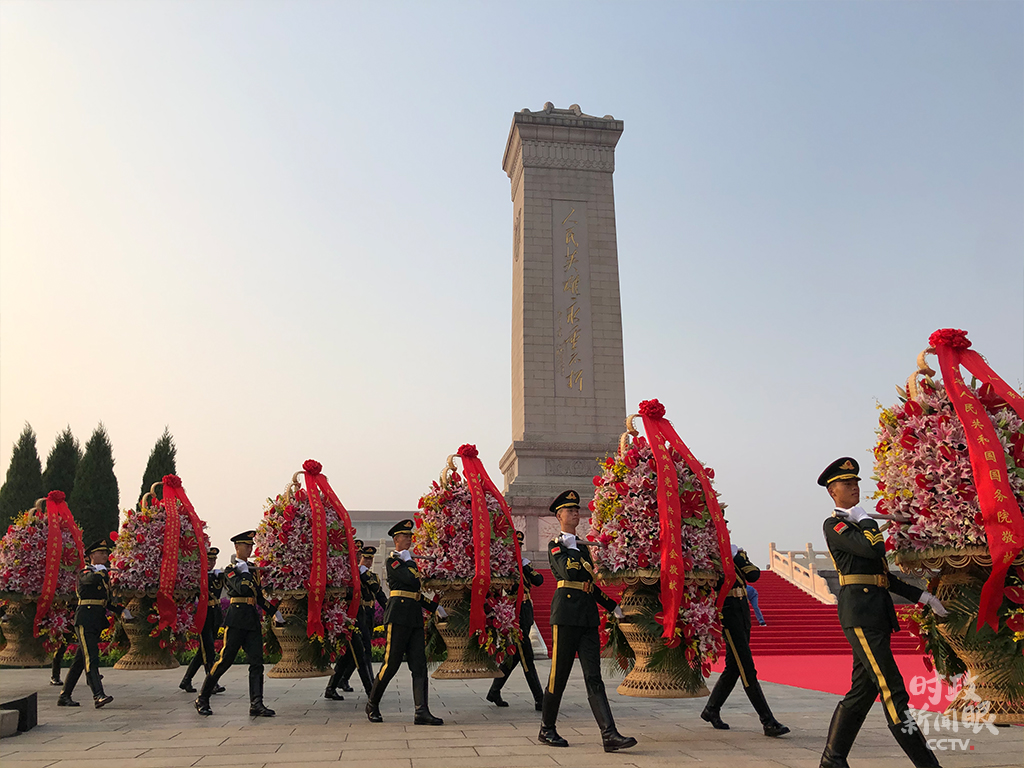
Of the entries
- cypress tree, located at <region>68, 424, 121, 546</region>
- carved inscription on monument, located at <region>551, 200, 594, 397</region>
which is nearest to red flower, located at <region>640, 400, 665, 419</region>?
carved inscription on monument, located at <region>551, 200, 594, 397</region>

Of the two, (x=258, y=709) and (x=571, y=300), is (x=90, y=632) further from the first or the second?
(x=571, y=300)

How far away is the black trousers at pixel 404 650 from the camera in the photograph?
660 cm

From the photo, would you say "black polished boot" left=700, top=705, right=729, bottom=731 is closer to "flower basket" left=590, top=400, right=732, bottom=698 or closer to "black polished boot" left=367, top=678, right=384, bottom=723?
"flower basket" left=590, top=400, right=732, bottom=698

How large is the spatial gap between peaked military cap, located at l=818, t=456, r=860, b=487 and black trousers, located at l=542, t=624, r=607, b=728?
199 cm

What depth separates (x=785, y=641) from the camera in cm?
1341

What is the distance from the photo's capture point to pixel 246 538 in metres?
8.52

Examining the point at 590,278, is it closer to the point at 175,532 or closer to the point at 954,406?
the point at 175,532

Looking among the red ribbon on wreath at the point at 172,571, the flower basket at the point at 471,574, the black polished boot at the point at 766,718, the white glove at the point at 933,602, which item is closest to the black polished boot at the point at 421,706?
the flower basket at the point at 471,574

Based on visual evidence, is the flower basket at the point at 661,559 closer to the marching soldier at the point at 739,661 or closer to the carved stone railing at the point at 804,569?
the marching soldier at the point at 739,661

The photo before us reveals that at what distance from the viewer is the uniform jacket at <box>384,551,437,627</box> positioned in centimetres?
677

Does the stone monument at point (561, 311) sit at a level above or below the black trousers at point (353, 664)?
above

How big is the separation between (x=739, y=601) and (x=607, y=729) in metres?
1.87

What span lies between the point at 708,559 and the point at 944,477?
2.35 meters

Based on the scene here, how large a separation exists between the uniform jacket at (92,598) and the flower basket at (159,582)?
1464mm
